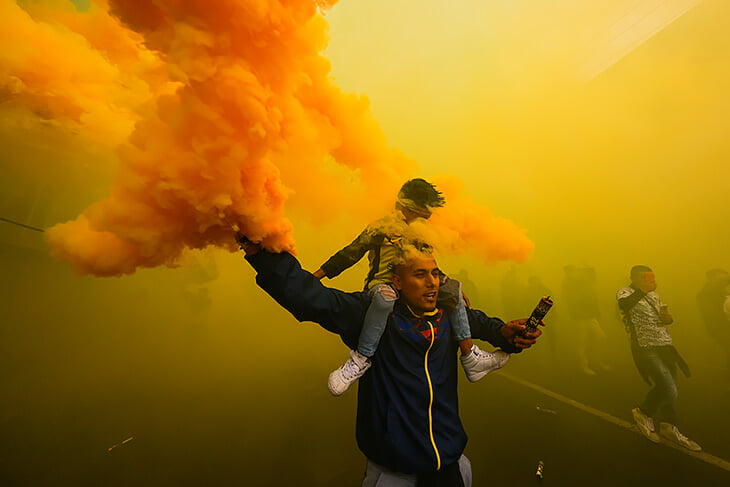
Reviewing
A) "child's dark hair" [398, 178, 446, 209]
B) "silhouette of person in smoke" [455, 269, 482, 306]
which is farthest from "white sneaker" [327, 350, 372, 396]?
"silhouette of person in smoke" [455, 269, 482, 306]

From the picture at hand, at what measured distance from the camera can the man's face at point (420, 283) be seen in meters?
1.21

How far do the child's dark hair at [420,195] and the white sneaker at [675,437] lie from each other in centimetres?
374

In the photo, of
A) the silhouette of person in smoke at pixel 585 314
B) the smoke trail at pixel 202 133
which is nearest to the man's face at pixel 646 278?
the silhouette of person in smoke at pixel 585 314

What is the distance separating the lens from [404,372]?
1.19 metres

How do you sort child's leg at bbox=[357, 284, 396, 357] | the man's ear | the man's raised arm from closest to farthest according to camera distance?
the man's raised arm < child's leg at bbox=[357, 284, 396, 357] < the man's ear

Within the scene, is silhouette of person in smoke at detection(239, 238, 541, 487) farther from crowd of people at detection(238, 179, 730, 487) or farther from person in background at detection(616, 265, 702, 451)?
person in background at detection(616, 265, 702, 451)

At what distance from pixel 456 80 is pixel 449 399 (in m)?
5.16

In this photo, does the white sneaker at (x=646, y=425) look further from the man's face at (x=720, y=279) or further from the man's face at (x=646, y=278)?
the man's face at (x=720, y=279)

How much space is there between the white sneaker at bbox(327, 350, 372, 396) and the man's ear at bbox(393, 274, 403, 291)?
35 cm

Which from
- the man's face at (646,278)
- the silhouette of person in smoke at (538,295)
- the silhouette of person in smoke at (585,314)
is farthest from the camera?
the silhouette of person in smoke at (538,295)

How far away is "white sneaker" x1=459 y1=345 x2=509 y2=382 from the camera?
1.41 metres

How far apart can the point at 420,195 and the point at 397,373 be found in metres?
0.90

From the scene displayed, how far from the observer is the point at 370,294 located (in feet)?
4.34

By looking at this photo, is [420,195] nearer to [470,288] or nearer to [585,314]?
[470,288]
